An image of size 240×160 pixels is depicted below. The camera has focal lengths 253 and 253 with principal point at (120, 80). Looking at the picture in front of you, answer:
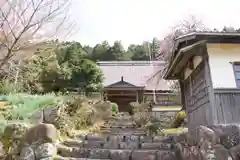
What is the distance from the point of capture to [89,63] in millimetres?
22578

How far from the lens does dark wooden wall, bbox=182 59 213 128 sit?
27.4 feet

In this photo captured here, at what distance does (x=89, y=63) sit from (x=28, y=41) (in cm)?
1606

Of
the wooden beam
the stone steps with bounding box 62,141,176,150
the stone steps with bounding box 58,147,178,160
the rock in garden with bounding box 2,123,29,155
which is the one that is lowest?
the stone steps with bounding box 58,147,178,160

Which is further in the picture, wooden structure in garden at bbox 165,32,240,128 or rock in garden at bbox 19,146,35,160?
wooden structure in garden at bbox 165,32,240,128

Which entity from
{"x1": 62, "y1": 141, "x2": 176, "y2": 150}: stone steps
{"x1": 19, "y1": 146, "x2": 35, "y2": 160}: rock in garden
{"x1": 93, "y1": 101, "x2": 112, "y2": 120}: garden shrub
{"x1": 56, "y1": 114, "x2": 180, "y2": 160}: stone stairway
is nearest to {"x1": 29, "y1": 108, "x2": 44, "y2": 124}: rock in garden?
{"x1": 56, "y1": 114, "x2": 180, "y2": 160}: stone stairway

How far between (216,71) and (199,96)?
1562 millimetres

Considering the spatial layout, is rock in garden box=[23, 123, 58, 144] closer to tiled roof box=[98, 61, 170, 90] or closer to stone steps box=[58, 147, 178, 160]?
stone steps box=[58, 147, 178, 160]

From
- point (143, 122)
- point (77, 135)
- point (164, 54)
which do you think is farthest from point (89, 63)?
point (77, 135)

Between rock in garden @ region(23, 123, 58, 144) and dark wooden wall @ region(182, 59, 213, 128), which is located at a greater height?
dark wooden wall @ region(182, 59, 213, 128)

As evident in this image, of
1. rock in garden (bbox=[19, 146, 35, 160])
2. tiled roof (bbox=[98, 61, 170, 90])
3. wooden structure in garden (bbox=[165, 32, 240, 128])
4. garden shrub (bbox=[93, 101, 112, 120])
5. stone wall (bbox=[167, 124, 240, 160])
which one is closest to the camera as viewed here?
stone wall (bbox=[167, 124, 240, 160])

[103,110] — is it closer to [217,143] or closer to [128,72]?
[217,143]

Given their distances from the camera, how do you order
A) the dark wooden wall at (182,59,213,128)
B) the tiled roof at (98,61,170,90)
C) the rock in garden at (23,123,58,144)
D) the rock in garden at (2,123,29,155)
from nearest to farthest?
the rock in garden at (23,123,58,144) → the rock in garden at (2,123,29,155) → the dark wooden wall at (182,59,213,128) → the tiled roof at (98,61,170,90)

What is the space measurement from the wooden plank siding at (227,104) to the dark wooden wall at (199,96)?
27 centimetres

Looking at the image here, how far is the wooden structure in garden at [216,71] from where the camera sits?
7.97 metres
